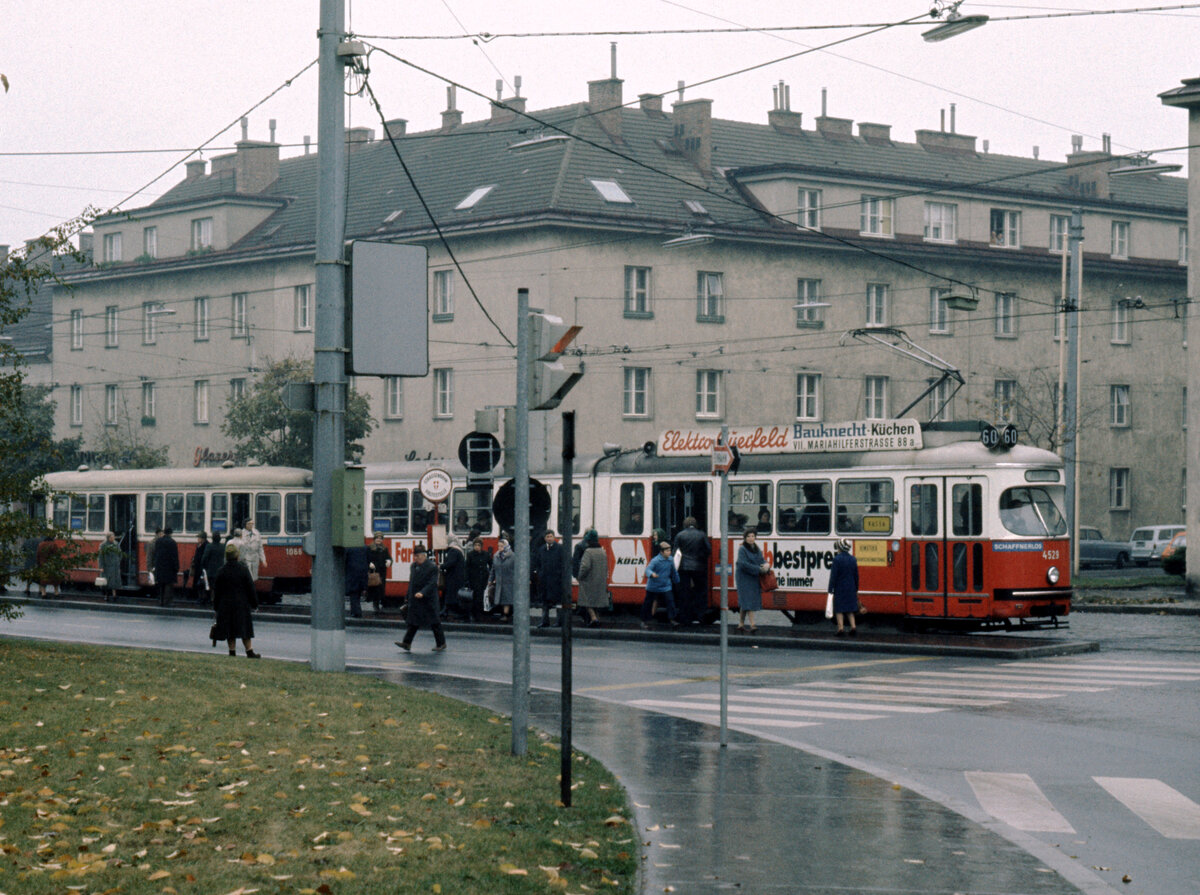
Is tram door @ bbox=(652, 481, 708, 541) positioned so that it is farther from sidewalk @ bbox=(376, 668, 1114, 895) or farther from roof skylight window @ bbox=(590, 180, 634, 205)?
roof skylight window @ bbox=(590, 180, 634, 205)

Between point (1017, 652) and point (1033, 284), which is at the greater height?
point (1033, 284)

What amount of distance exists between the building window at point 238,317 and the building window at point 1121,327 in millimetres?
30953

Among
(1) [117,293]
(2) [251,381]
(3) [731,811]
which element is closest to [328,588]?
(3) [731,811]

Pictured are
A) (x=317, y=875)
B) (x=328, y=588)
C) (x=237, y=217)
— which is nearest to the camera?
(x=317, y=875)

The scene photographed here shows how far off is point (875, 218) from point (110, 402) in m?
30.4

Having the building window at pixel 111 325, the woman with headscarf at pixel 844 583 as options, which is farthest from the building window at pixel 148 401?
the woman with headscarf at pixel 844 583

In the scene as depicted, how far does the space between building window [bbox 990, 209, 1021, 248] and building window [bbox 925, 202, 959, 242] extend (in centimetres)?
198

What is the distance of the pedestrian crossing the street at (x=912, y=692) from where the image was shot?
16547 millimetres

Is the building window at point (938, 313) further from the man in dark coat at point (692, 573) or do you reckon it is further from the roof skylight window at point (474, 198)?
the man in dark coat at point (692, 573)

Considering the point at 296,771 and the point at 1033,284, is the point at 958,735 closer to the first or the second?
Answer: the point at 296,771

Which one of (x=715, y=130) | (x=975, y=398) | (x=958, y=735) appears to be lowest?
(x=958, y=735)

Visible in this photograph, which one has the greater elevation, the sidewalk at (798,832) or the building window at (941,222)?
the building window at (941,222)

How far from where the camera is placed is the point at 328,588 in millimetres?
19500

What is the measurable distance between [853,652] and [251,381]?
42557 millimetres
